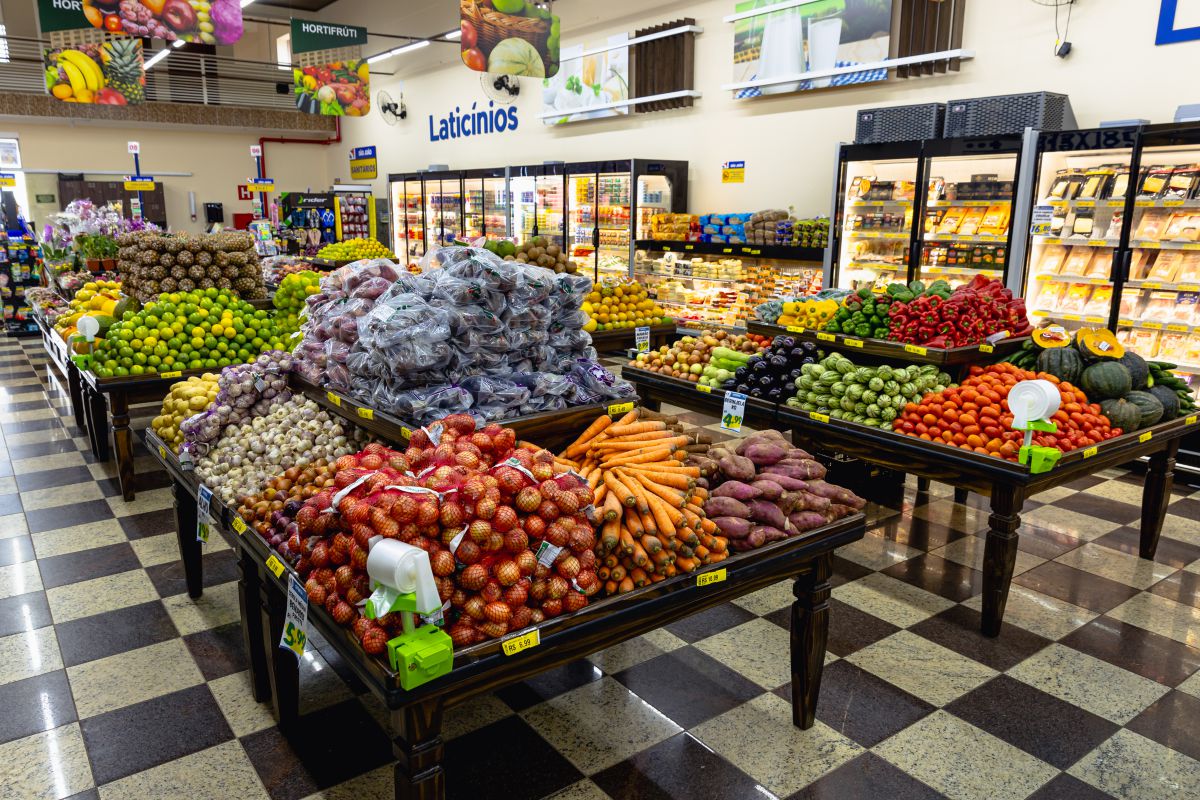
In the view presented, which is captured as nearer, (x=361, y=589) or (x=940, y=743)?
(x=361, y=589)

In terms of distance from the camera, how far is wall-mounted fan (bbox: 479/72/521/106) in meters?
8.50

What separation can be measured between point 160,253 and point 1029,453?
18.5 ft

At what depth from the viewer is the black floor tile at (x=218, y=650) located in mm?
3189

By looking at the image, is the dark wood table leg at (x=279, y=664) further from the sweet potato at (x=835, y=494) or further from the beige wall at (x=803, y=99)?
the beige wall at (x=803, y=99)

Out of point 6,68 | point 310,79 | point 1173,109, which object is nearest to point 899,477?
point 1173,109

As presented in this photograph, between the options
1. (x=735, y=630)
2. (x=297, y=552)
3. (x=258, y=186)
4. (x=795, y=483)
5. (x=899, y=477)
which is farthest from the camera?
(x=258, y=186)

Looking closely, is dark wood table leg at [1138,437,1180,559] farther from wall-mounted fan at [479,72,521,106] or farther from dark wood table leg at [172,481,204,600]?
wall-mounted fan at [479,72,521,106]

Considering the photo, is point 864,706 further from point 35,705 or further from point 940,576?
point 35,705

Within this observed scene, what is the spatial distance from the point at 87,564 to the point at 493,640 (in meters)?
3.20

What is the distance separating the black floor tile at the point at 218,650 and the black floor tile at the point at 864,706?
2120mm

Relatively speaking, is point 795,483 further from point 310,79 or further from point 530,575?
point 310,79

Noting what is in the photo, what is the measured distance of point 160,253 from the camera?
19.5 ft

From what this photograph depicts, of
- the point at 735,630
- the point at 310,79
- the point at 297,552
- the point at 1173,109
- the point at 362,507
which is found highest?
the point at 310,79

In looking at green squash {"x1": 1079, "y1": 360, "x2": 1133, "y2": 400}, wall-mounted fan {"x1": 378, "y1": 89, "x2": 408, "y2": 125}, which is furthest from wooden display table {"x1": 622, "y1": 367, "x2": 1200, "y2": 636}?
wall-mounted fan {"x1": 378, "y1": 89, "x2": 408, "y2": 125}
